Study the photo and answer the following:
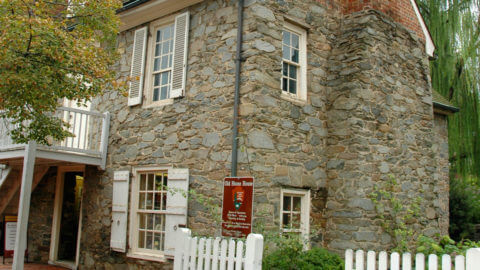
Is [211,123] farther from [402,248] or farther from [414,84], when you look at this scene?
[414,84]

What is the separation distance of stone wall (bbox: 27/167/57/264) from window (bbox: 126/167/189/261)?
3.32 metres

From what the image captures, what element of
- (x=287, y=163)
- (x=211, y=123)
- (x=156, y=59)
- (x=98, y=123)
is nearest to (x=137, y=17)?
(x=156, y=59)

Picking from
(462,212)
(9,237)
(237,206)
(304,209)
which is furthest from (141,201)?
(462,212)

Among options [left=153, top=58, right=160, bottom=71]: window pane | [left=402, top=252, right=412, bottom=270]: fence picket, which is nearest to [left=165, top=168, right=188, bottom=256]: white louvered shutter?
[left=153, top=58, right=160, bottom=71]: window pane

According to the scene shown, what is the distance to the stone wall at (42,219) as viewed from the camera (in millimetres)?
11492

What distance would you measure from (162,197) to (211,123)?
1847mm

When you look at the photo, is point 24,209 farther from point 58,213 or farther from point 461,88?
point 461,88

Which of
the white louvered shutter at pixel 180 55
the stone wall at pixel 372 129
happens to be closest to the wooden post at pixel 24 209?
the white louvered shutter at pixel 180 55

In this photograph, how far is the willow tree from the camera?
1364 centimetres

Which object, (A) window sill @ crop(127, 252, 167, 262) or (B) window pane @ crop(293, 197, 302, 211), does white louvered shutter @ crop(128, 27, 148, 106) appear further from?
(B) window pane @ crop(293, 197, 302, 211)

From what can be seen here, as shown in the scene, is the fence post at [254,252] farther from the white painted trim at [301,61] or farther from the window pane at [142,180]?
the window pane at [142,180]

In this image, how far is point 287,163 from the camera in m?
8.11

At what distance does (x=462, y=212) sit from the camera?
13.3 meters

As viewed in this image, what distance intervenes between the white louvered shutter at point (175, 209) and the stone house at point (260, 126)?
0.03 m
